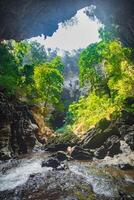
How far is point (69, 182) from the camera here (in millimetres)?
13984

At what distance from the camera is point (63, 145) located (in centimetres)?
2689

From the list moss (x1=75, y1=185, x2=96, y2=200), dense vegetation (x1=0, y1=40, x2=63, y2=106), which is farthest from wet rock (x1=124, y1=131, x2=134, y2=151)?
dense vegetation (x1=0, y1=40, x2=63, y2=106)

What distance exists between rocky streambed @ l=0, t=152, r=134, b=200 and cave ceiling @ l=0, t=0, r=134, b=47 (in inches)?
344

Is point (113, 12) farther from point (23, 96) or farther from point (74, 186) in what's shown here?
point (23, 96)

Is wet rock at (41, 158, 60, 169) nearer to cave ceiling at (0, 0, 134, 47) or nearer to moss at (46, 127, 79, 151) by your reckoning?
moss at (46, 127, 79, 151)

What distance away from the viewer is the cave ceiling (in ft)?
53.6

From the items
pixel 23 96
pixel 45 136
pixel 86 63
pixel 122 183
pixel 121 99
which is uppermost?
pixel 86 63

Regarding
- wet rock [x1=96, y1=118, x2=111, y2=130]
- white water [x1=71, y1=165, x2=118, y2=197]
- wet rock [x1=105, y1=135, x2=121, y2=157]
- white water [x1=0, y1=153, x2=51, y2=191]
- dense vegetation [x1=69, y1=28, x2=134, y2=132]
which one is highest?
dense vegetation [x1=69, y1=28, x2=134, y2=132]

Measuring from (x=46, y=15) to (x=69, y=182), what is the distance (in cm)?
1109

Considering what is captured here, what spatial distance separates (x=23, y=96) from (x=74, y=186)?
1137 inches

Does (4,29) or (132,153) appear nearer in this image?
(4,29)

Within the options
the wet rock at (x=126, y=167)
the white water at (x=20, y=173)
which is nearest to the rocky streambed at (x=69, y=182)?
the white water at (x=20, y=173)

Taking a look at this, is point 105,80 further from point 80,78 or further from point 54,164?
point 54,164

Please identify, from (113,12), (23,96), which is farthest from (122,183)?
(23,96)
